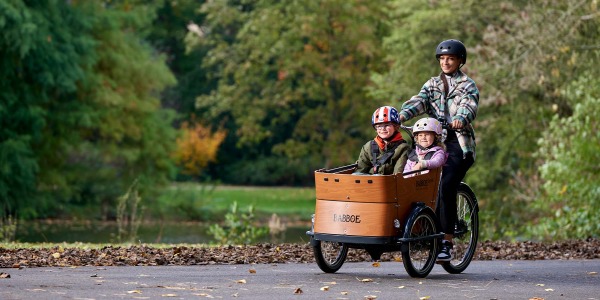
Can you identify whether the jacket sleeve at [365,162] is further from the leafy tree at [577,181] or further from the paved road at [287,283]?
the leafy tree at [577,181]

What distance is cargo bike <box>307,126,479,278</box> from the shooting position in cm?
1040

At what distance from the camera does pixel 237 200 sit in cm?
5431

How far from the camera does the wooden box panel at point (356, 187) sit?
1038 cm

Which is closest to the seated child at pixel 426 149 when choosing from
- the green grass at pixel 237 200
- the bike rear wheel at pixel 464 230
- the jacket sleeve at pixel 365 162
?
the jacket sleeve at pixel 365 162

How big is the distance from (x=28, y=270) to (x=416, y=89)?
78.4 ft

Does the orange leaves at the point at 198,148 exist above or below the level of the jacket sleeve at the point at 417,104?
above

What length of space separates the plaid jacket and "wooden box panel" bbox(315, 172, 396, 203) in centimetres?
92

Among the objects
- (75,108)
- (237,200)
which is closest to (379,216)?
(75,108)

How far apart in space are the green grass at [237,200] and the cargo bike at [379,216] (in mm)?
18297

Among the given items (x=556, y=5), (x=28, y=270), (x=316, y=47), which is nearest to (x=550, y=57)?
(x=556, y=5)

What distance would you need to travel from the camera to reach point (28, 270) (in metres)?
10.8

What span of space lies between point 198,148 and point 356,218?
174 feet

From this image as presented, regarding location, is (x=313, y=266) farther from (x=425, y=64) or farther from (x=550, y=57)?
(x=425, y=64)

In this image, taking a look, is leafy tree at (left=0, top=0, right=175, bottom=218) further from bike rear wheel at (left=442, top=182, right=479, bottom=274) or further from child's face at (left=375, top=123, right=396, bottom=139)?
child's face at (left=375, top=123, right=396, bottom=139)
